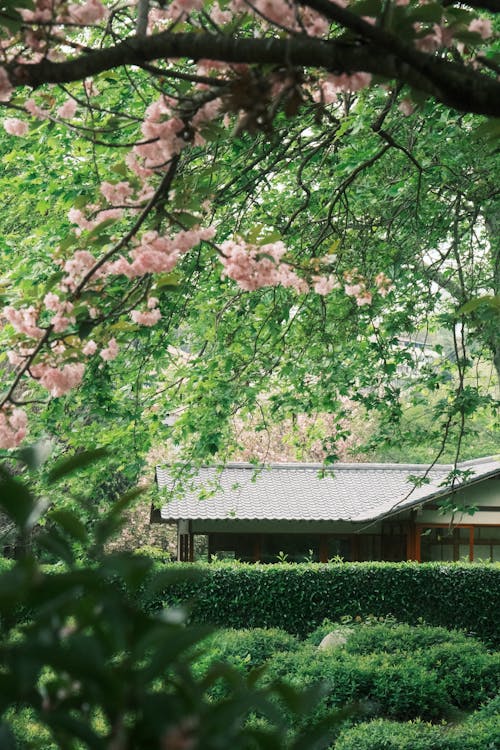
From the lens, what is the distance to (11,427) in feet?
10.5

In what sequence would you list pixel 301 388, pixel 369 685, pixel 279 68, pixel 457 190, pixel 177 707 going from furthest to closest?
pixel 369 685, pixel 301 388, pixel 457 190, pixel 279 68, pixel 177 707

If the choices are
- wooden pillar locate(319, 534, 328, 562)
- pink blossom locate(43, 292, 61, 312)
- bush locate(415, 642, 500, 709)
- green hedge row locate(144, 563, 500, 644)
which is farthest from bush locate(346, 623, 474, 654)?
wooden pillar locate(319, 534, 328, 562)

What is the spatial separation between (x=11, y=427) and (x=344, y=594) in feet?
33.5

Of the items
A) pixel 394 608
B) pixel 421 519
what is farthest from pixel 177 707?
pixel 421 519

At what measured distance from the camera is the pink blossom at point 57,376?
3055mm

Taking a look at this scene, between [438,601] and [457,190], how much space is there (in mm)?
8531

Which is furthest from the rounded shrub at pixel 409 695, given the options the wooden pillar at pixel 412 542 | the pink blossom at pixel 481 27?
the wooden pillar at pixel 412 542

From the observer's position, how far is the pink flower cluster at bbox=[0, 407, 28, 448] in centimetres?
307

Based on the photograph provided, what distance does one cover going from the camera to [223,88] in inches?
69.2

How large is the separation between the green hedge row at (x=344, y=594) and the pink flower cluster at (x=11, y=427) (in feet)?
29.3

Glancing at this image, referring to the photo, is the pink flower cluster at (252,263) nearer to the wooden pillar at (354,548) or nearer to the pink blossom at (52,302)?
the pink blossom at (52,302)

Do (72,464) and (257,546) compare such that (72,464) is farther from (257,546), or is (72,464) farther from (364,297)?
(257,546)

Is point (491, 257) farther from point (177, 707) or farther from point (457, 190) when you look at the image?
point (177, 707)

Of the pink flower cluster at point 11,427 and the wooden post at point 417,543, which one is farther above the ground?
the pink flower cluster at point 11,427
